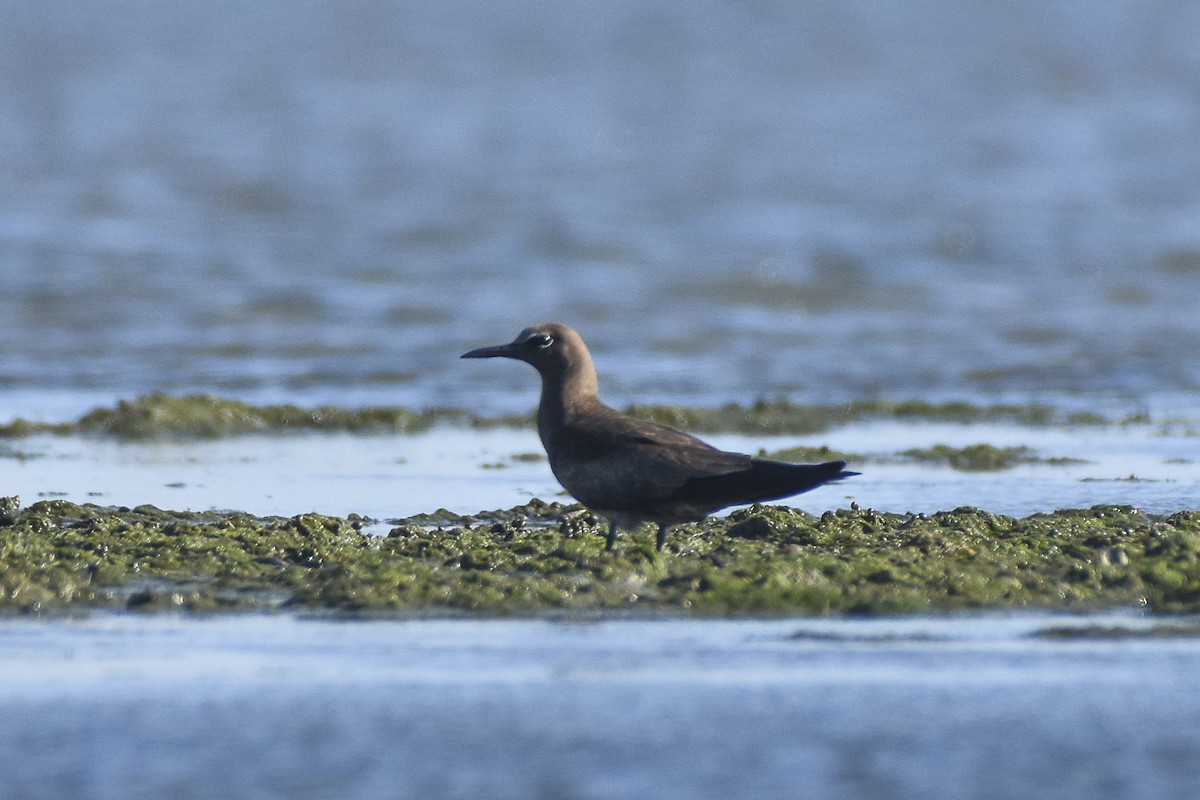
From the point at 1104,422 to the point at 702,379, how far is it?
3591 millimetres

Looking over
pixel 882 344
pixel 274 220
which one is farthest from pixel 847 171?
pixel 882 344

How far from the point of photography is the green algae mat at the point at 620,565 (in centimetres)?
→ 634

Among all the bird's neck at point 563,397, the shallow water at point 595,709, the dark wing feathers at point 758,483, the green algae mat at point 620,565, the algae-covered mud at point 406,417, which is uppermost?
the algae-covered mud at point 406,417

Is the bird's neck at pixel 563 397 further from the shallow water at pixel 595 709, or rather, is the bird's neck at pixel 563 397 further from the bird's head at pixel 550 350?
the shallow water at pixel 595 709

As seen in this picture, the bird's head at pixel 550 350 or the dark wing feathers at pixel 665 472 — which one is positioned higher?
the bird's head at pixel 550 350

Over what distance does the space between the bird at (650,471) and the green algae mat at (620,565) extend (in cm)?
17

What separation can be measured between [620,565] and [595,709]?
1.57 meters

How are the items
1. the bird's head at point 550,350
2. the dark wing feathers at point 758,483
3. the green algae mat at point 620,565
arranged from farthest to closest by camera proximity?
the bird's head at point 550,350
the dark wing feathers at point 758,483
the green algae mat at point 620,565

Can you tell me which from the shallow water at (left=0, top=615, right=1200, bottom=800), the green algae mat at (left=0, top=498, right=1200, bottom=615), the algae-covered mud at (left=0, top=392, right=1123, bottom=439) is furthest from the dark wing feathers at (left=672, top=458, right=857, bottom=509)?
the algae-covered mud at (left=0, top=392, right=1123, bottom=439)

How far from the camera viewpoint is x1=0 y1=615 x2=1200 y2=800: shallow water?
14.7 ft

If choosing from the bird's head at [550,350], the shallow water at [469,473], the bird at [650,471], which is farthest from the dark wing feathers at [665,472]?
the shallow water at [469,473]

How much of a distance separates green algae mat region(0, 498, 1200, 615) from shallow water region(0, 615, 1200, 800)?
225 millimetres

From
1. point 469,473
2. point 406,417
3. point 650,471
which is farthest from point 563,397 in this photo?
point 406,417

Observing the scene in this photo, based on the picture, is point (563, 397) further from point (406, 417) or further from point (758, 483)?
point (406, 417)
